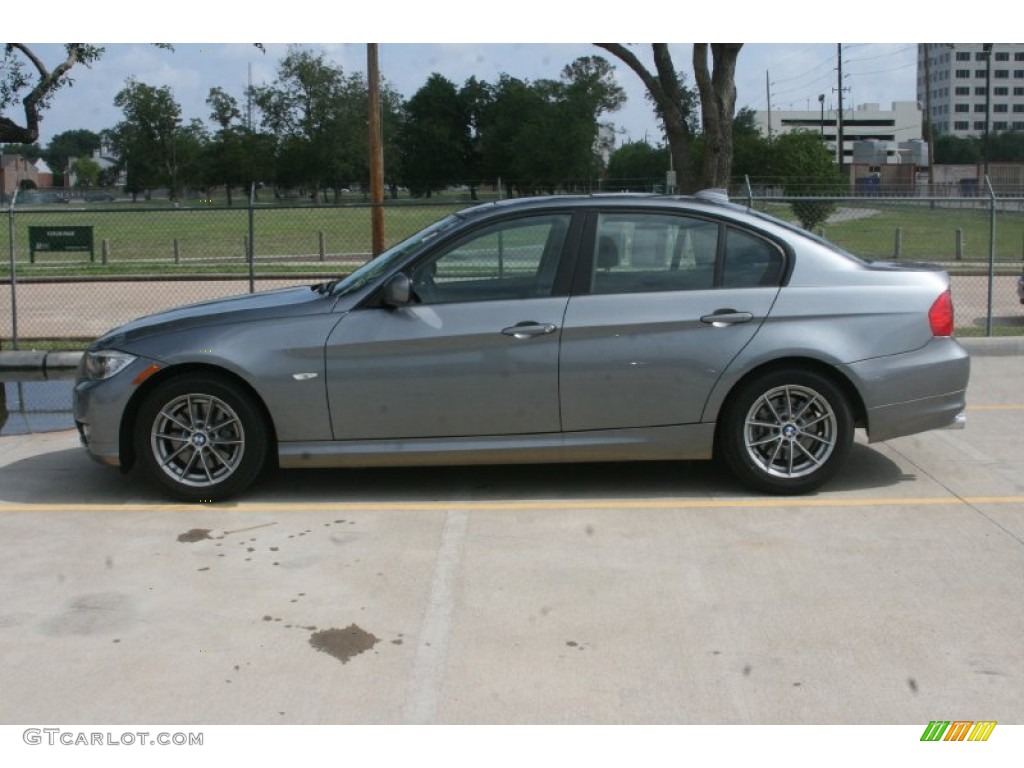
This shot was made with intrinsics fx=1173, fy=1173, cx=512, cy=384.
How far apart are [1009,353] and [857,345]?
614 cm

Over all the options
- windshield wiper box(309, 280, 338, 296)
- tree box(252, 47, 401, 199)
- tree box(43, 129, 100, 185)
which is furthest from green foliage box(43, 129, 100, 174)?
windshield wiper box(309, 280, 338, 296)

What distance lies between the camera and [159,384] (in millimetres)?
6363

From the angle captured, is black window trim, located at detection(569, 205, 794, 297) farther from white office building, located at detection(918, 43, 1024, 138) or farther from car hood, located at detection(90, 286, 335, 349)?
white office building, located at detection(918, 43, 1024, 138)

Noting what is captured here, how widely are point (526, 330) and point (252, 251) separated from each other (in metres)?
7.31

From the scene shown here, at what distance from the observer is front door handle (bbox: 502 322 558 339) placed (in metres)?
6.22

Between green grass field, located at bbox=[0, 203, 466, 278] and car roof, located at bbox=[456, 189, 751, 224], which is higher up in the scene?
green grass field, located at bbox=[0, 203, 466, 278]

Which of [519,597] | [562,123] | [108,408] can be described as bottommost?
[519,597]

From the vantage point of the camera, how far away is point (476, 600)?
194 inches

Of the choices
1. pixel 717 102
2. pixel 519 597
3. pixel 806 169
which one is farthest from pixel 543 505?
pixel 806 169

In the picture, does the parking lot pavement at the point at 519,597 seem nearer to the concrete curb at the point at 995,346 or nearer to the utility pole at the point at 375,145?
the concrete curb at the point at 995,346

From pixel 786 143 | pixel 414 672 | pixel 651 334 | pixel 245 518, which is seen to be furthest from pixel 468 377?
pixel 786 143

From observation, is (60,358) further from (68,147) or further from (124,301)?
(68,147)

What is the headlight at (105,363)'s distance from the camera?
6355 mm
